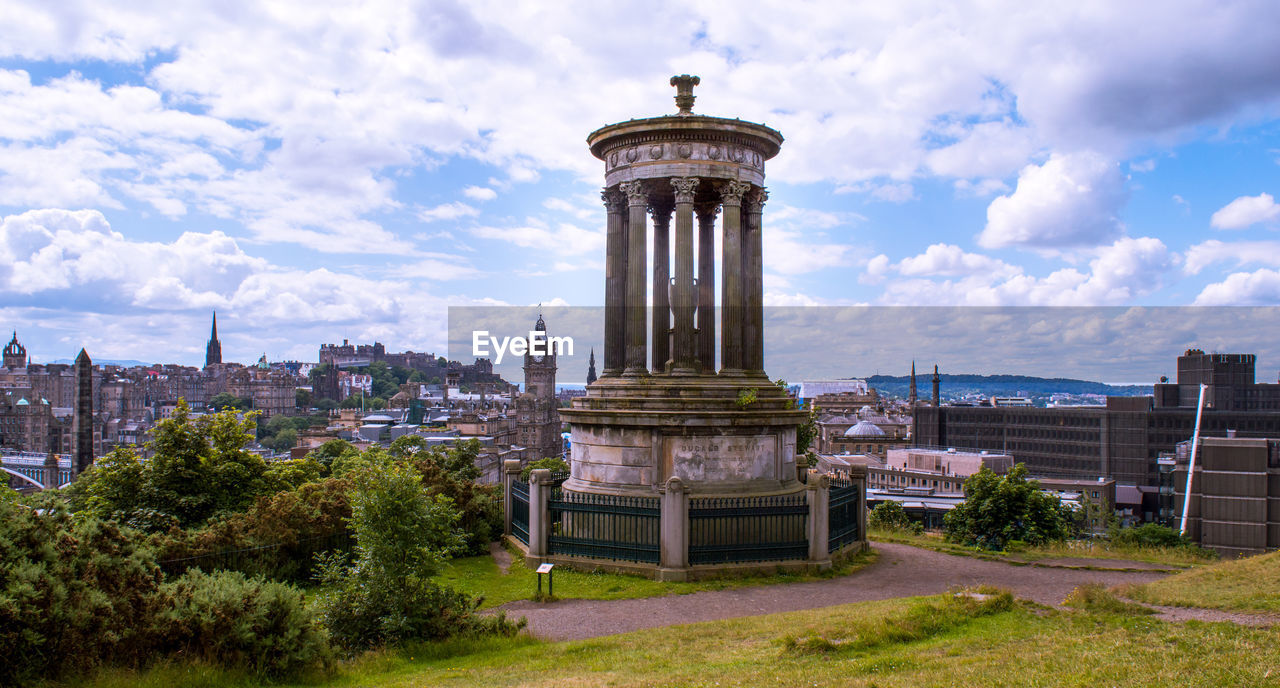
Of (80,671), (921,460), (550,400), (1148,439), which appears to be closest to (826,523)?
(80,671)

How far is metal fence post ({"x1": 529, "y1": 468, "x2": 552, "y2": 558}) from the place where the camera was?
67.3 ft

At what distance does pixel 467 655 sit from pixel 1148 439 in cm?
14065

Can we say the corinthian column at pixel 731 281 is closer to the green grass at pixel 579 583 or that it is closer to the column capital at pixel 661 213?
the column capital at pixel 661 213

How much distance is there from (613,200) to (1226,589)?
1663 cm

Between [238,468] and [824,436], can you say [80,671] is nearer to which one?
[238,468]

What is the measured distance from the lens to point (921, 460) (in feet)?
412

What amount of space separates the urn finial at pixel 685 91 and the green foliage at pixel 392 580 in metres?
13.8

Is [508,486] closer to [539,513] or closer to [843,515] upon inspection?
[539,513]

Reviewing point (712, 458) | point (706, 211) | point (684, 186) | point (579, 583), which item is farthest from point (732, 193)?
point (579, 583)

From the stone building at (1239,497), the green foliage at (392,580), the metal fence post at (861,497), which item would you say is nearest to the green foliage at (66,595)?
the green foliage at (392,580)

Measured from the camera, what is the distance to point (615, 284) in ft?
80.5

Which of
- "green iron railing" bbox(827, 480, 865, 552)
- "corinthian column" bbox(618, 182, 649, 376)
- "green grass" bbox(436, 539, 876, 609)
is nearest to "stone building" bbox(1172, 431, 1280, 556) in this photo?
"green iron railing" bbox(827, 480, 865, 552)

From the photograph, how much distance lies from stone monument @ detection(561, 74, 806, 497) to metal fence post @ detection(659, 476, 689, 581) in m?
0.76

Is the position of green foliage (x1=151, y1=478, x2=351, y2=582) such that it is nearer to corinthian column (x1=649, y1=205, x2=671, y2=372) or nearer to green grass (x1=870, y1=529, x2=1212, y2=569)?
corinthian column (x1=649, y1=205, x2=671, y2=372)
